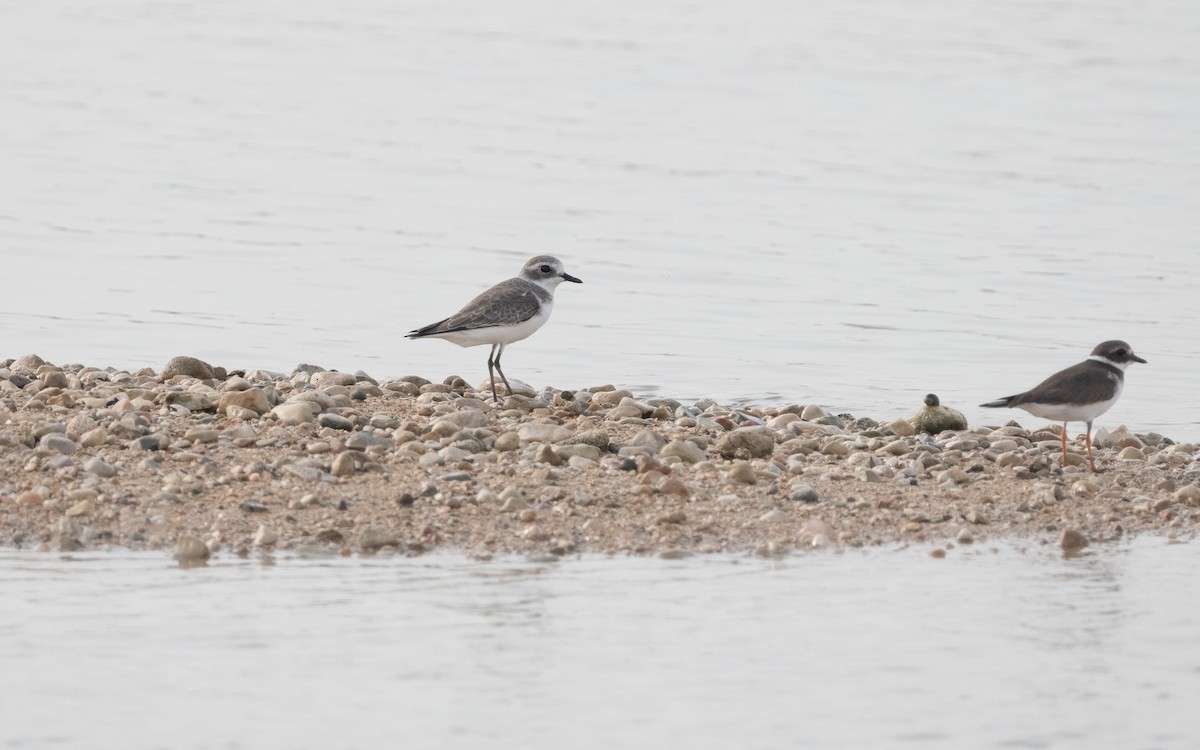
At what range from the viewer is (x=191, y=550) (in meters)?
8.67

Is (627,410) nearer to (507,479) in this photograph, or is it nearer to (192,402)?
(507,479)

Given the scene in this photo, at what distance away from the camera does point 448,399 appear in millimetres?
12336

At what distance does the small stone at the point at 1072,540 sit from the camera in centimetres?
953

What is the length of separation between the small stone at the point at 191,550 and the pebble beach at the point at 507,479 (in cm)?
1

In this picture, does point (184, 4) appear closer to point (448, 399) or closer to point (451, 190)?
point (451, 190)

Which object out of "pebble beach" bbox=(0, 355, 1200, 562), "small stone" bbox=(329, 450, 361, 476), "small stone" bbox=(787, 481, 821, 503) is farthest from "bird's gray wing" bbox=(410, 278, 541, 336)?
"small stone" bbox=(787, 481, 821, 503)

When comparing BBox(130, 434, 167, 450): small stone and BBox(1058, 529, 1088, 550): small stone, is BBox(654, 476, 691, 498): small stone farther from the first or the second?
BBox(130, 434, 167, 450): small stone

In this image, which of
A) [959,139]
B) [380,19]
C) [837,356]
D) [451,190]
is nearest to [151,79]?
[380,19]

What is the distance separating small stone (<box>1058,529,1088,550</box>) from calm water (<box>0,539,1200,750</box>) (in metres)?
0.28

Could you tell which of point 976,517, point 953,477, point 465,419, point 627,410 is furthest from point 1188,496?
point 465,419

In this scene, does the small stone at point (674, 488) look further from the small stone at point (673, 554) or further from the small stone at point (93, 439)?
the small stone at point (93, 439)

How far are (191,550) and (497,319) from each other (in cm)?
449

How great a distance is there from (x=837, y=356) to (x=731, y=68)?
23215 mm

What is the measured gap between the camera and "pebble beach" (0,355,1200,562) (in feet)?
30.1
